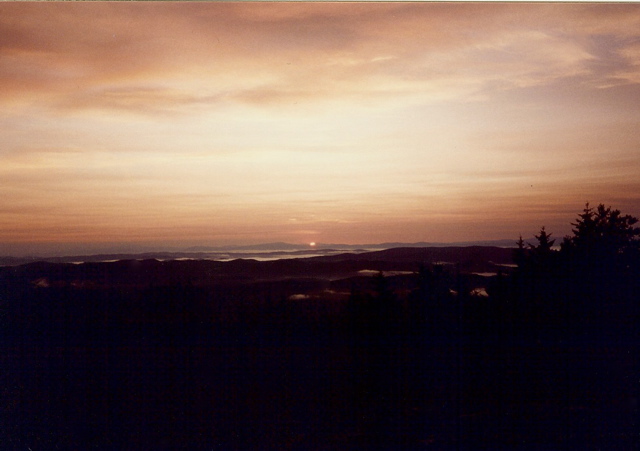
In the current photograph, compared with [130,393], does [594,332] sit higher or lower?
higher

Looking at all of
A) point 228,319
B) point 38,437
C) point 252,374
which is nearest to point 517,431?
point 252,374

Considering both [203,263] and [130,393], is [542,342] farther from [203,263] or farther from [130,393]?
[130,393]

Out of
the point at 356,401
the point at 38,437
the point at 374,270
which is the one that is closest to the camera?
the point at 38,437

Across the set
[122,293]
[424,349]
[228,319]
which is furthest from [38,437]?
[424,349]

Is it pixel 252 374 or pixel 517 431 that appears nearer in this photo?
pixel 517 431

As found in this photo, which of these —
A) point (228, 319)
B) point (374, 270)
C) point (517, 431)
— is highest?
point (374, 270)

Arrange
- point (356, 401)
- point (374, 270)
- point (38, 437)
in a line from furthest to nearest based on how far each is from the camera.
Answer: point (374, 270), point (356, 401), point (38, 437)

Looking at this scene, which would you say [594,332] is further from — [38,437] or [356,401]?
[38,437]
